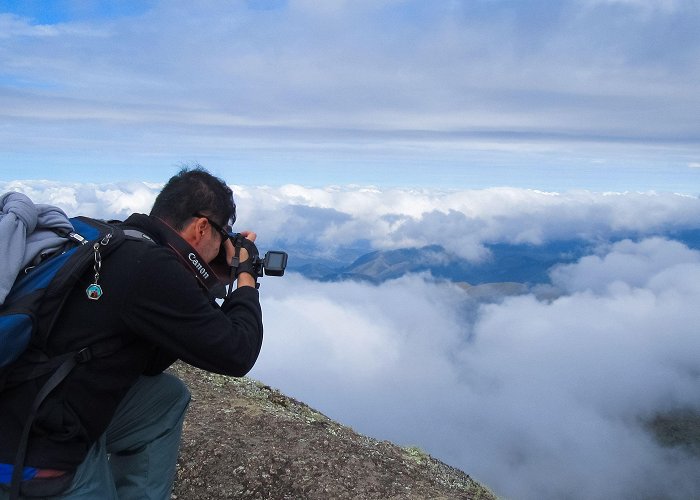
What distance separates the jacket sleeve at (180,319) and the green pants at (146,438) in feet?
3.96

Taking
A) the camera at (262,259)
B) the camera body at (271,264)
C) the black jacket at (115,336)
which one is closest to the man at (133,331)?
the black jacket at (115,336)

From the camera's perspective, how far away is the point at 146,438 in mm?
5348

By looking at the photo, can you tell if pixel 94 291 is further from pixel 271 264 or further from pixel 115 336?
pixel 271 264

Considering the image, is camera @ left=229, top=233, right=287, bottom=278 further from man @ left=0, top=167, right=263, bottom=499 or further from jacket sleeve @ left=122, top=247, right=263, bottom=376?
jacket sleeve @ left=122, top=247, right=263, bottom=376

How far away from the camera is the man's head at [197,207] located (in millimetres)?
4637

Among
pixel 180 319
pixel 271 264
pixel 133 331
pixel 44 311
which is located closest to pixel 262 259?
pixel 271 264

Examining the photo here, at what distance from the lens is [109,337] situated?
397cm

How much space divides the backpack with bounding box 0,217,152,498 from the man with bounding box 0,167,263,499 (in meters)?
0.06

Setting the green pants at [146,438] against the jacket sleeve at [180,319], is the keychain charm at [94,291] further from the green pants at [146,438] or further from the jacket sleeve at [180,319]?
the green pants at [146,438]

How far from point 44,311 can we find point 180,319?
2.65 ft

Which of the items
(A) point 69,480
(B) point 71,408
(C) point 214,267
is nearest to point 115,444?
(A) point 69,480

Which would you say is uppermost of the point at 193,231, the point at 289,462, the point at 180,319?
the point at 193,231

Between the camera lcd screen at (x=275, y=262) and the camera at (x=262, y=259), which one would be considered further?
the camera lcd screen at (x=275, y=262)

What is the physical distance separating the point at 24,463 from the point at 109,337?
3.08ft
